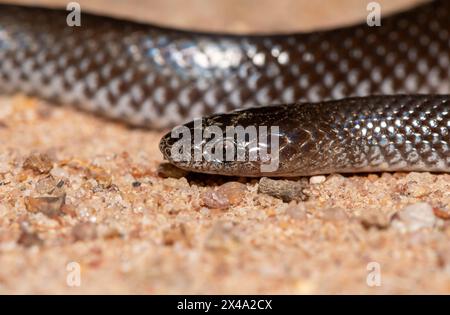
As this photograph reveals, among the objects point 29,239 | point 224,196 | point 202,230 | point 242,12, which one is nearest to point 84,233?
point 29,239

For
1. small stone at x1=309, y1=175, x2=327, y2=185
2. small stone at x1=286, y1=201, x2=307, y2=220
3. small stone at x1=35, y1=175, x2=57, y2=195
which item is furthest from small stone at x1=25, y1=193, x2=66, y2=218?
small stone at x1=309, y1=175, x2=327, y2=185

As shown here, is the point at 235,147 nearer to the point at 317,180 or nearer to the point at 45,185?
the point at 317,180

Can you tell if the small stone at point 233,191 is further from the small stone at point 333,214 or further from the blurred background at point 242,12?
the blurred background at point 242,12

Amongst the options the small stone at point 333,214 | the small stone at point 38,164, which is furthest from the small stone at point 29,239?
the small stone at point 333,214

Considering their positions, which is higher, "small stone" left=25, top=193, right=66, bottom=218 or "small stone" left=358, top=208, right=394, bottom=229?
"small stone" left=25, top=193, right=66, bottom=218

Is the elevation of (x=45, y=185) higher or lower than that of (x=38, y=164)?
lower

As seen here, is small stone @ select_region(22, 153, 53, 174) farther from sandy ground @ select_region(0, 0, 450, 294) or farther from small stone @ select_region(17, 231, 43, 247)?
small stone @ select_region(17, 231, 43, 247)
